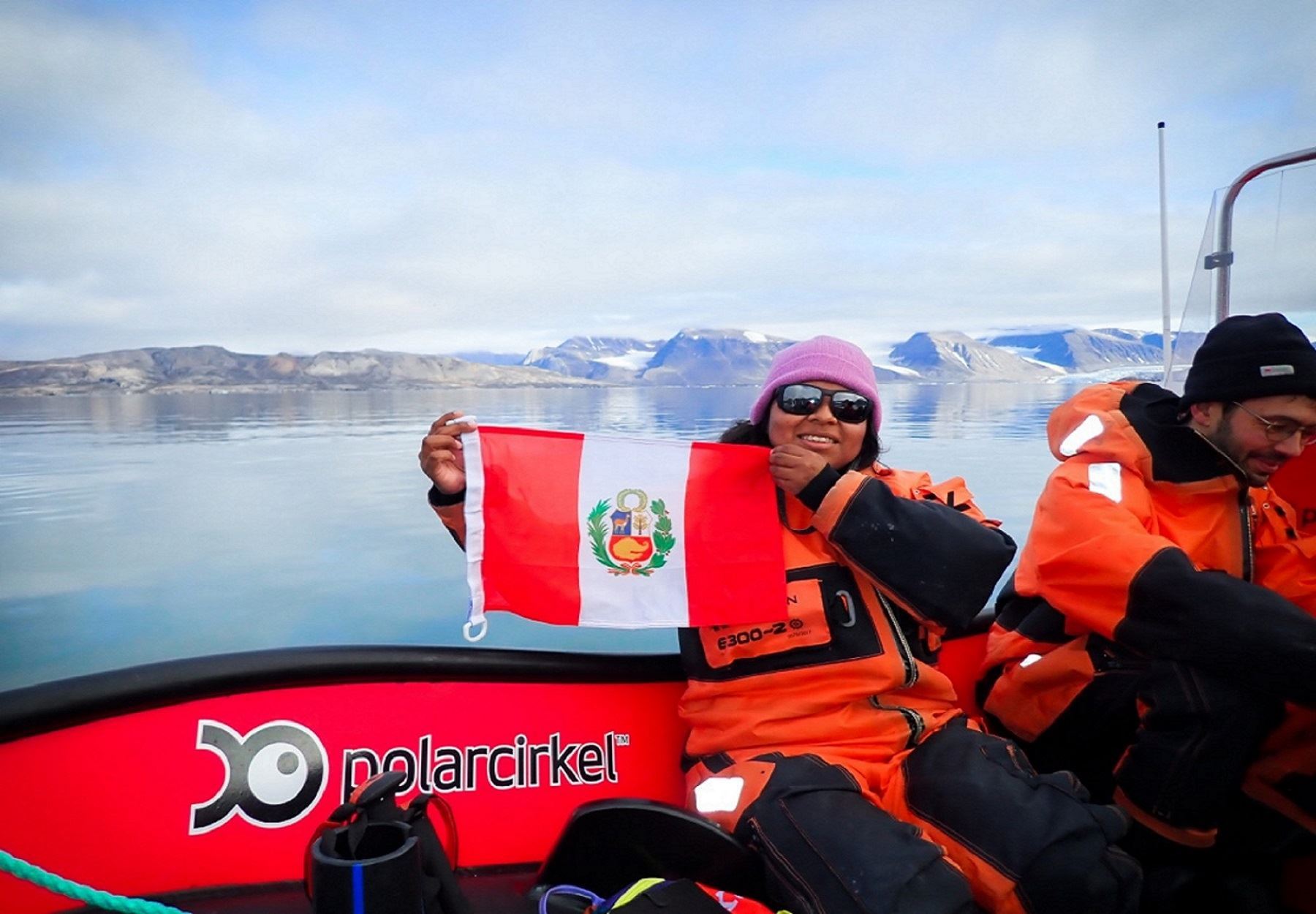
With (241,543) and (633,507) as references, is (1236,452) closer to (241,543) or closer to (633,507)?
(633,507)

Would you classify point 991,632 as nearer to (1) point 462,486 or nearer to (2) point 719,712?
(2) point 719,712

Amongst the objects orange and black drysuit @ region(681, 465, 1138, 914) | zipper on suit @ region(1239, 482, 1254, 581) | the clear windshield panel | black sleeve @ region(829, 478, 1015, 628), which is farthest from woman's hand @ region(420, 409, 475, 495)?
the clear windshield panel

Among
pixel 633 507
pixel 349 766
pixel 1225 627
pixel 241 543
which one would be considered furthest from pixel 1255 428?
pixel 241 543

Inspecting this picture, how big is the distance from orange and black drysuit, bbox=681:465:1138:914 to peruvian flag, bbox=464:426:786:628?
9cm

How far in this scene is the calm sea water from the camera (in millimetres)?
6273

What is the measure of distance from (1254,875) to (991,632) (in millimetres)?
779

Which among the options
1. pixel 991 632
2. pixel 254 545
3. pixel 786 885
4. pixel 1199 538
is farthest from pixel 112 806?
pixel 254 545

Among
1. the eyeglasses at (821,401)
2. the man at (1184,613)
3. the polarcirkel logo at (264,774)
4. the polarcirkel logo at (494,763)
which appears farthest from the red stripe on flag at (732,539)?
the polarcirkel logo at (264,774)

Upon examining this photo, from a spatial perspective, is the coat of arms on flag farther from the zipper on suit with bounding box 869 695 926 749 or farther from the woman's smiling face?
the zipper on suit with bounding box 869 695 926 749

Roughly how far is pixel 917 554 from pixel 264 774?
156cm

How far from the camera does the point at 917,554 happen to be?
170 centimetres

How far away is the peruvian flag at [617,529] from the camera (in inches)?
74.2

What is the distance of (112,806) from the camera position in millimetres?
1636

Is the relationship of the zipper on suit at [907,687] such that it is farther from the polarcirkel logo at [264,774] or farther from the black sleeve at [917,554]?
the polarcirkel logo at [264,774]
